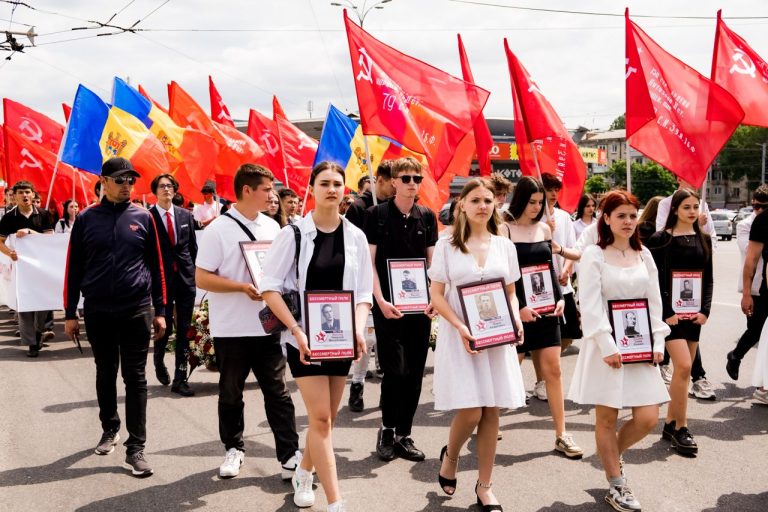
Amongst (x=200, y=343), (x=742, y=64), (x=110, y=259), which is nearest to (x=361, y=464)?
(x=110, y=259)

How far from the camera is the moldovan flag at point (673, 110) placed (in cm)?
666

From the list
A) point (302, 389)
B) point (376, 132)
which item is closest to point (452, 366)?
point (302, 389)

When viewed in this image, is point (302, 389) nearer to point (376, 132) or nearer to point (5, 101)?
point (376, 132)

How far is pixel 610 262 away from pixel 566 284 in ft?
5.87

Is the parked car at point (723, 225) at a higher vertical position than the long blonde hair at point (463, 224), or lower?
lower

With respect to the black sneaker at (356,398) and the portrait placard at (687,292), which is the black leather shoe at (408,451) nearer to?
the black sneaker at (356,398)

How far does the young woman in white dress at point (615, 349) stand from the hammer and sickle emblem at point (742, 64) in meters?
3.44

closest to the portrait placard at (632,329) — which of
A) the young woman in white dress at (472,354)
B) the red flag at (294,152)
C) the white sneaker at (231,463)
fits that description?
the young woman in white dress at (472,354)

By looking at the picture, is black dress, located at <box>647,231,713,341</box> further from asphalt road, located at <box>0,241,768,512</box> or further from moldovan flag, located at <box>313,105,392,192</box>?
moldovan flag, located at <box>313,105,392,192</box>

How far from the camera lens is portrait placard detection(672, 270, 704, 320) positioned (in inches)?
221

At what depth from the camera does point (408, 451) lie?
5230 millimetres

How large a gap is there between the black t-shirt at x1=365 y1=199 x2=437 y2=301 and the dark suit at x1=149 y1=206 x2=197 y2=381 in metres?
2.88

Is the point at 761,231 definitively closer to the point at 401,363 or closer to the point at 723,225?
the point at 401,363

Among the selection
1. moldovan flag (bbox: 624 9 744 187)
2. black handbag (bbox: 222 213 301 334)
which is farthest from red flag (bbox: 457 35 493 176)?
black handbag (bbox: 222 213 301 334)
